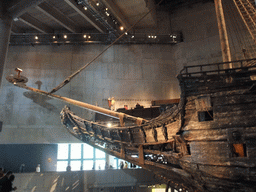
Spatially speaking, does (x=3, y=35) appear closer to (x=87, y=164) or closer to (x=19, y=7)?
(x=19, y=7)

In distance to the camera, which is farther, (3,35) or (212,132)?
(212,132)

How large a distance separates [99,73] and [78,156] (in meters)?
5.65

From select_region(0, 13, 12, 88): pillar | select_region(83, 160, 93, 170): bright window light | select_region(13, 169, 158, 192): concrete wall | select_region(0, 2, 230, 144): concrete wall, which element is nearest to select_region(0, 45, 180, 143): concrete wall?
select_region(0, 2, 230, 144): concrete wall

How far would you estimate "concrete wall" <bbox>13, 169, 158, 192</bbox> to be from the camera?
9109mm

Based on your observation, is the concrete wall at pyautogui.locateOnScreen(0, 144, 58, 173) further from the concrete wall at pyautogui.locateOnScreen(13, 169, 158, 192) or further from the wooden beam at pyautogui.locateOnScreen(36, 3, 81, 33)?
the wooden beam at pyautogui.locateOnScreen(36, 3, 81, 33)

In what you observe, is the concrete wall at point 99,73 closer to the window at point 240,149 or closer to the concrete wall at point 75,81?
the concrete wall at point 75,81

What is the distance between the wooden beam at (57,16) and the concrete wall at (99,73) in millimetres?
1343

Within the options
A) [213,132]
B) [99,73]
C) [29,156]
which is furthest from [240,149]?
[29,156]

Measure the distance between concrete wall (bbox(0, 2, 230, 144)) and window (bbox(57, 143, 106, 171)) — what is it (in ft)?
3.34

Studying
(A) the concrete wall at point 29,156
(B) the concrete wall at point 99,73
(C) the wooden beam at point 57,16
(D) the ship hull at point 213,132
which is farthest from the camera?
(B) the concrete wall at point 99,73

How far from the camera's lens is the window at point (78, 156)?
12672 millimetres

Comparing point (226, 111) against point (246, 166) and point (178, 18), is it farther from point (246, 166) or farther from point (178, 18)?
point (178, 18)

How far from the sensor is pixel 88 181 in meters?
9.19

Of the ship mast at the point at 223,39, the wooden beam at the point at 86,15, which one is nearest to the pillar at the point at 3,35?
the ship mast at the point at 223,39
